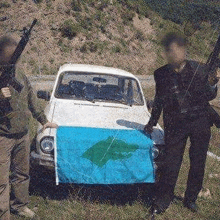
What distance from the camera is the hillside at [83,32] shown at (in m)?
29.9

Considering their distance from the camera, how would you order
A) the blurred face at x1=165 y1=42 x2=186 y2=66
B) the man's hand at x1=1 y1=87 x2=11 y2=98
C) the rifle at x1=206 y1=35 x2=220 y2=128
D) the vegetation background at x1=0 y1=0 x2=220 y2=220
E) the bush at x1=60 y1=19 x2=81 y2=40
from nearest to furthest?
the man's hand at x1=1 y1=87 x2=11 y2=98, the blurred face at x1=165 y1=42 x2=186 y2=66, the rifle at x1=206 y1=35 x2=220 y2=128, the vegetation background at x1=0 y1=0 x2=220 y2=220, the bush at x1=60 y1=19 x2=81 y2=40

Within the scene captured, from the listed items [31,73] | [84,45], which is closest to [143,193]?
[31,73]

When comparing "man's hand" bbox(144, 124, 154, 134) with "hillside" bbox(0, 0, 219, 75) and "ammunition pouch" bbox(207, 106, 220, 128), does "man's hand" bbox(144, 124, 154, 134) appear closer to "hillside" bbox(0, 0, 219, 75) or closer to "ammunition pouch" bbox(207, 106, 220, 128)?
"ammunition pouch" bbox(207, 106, 220, 128)

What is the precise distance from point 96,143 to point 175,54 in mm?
1448

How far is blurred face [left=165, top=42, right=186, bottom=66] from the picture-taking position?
376cm

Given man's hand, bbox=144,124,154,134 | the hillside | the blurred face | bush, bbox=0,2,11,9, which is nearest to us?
the blurred face

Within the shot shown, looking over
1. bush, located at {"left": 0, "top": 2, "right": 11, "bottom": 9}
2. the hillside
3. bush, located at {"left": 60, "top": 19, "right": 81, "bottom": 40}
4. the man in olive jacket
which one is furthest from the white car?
bush, located at {"left": 0, "top": 2, "right": 11, "bottom": 9}

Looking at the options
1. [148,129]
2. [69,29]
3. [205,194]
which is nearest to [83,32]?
[69,29]

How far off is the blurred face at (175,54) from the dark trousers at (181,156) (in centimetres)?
78

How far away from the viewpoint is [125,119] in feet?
16.6

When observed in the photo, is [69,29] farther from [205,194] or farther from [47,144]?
[47,144]

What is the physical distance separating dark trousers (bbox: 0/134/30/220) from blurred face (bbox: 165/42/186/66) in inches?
70.6

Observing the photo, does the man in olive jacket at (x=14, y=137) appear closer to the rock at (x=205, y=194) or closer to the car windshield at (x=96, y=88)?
the car windshield at (x=96, y=88)

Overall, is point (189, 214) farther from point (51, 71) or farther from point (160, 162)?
point (51, 71)
